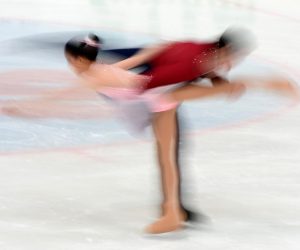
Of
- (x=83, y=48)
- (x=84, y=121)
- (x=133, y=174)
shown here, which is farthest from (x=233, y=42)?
(x=84, y=121)

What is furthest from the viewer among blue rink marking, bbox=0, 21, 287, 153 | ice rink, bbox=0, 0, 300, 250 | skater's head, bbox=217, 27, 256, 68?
blue rink marking, bbox=0, 21, 287, 153

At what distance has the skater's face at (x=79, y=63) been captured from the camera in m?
1.89

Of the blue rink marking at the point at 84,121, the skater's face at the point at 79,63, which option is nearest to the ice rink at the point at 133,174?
the blue rink marking at the point at 84,121

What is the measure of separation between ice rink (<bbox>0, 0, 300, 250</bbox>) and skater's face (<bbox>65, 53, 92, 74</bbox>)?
12 centimetres

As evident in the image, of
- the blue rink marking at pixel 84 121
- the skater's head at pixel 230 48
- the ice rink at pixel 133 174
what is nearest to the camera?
the skater's head at pixel 230 48

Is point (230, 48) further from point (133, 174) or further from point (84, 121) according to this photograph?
point (84, 121)

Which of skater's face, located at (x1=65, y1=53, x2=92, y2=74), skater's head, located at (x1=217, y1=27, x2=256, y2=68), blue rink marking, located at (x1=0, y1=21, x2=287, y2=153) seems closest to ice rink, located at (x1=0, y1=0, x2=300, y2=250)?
blue rink marking, located at (x1=0, y1=21, x2=287, y2=153)

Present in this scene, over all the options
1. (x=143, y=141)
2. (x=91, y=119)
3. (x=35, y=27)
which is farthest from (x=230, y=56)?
(x=35, y=27)

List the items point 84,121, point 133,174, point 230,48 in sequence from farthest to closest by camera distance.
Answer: point 84,121
point 133,174
point 230,48

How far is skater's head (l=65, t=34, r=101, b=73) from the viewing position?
6.19 feet

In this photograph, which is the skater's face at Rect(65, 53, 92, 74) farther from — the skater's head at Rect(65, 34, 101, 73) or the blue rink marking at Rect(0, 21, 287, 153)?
the blue rink marking at Rect(0, 21, 287, 153)

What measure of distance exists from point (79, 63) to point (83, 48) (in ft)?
0.11

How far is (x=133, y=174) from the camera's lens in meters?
2.46

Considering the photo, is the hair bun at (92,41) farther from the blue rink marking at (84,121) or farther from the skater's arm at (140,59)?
the blue rink marking at (84,121)
